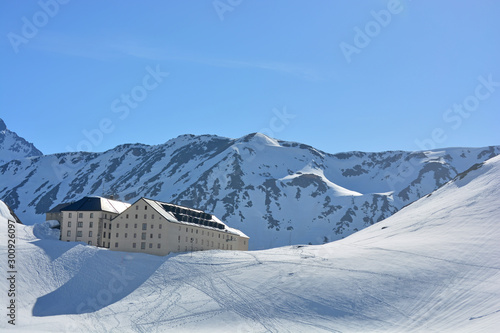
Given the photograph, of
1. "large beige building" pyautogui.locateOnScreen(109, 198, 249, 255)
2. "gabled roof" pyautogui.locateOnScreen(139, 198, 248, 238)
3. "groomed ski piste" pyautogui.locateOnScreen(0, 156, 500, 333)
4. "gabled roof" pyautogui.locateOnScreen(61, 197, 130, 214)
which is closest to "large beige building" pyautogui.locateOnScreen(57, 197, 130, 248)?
"gabled roof" pyautogui.locateOnScreen(61, 197, 130, 214)

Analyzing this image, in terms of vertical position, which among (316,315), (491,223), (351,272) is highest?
(491,223)

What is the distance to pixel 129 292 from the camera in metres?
82.0

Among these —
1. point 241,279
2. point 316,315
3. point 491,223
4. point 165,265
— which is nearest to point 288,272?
point 241,279

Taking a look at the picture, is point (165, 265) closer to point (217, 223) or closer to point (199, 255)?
point (199, 255)

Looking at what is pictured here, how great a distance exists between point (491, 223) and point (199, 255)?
51427mm

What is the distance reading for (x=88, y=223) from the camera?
106250 millimetres

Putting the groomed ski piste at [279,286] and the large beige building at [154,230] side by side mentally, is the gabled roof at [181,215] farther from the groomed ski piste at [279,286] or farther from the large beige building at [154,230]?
the groomed ski piste at [279,286]

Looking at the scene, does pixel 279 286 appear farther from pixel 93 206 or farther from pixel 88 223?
pixel 93 206

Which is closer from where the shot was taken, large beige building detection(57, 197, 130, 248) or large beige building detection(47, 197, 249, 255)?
large beige building detection(47, 197, 249, 255)

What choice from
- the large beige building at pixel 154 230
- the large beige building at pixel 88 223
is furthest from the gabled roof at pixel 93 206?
the large beige building at pixel 154 230

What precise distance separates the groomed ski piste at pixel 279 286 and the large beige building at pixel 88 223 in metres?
7.65

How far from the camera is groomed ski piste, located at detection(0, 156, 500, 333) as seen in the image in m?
68.6

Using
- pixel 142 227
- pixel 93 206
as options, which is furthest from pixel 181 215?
pixel 93 206

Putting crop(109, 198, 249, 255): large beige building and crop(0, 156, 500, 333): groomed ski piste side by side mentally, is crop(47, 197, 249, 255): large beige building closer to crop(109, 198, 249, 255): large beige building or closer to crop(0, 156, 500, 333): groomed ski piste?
crop(109, 198, 249, 255): large beige building
